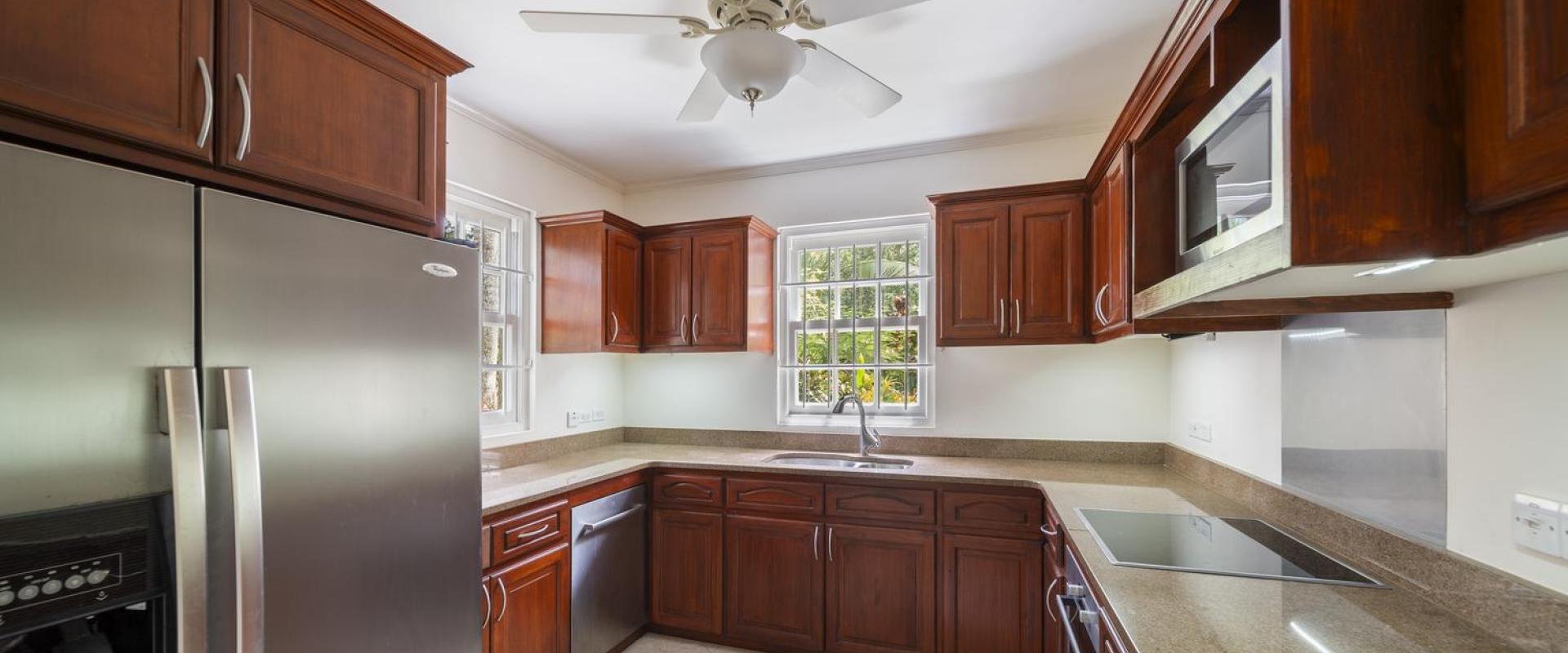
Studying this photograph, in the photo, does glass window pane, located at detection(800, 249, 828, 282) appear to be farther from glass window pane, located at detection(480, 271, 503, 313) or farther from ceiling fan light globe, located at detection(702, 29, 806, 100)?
ceiling fan light globe, located at detection(702, 29, 806, 100)

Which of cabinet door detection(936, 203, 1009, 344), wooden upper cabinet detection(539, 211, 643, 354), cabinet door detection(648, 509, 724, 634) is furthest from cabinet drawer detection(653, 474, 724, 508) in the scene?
cabinet door detection(936, 203, 1009, 344)

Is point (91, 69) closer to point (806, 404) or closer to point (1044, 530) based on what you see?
point (1044, 530)

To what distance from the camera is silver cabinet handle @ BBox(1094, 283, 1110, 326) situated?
2451 mm

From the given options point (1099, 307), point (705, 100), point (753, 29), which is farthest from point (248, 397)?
point (1099, 307)

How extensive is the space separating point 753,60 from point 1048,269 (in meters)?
1.74

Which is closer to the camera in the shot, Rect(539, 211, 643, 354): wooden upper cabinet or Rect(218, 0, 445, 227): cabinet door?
Rect(218, 0, 445, 227): cabinet door

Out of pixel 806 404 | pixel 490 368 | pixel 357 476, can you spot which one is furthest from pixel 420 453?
pixel 806 404

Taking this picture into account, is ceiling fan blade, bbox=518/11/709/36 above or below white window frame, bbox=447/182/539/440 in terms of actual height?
above

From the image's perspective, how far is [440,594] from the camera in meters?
1.51

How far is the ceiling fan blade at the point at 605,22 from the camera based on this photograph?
5.33ft

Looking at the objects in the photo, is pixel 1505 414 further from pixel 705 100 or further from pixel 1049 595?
pixel 705 100

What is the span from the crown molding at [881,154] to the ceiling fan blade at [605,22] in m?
1.78

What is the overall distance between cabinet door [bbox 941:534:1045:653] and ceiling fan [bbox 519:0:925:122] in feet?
6.27

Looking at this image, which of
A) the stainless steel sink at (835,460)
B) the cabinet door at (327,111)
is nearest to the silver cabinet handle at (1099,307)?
the stainless steel sink at (835,460)
